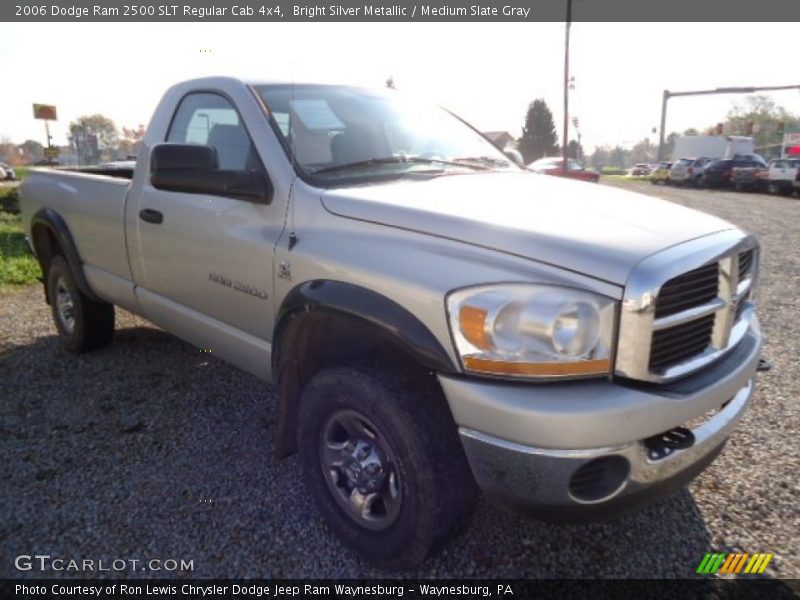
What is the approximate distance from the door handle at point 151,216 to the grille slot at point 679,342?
2.65 m

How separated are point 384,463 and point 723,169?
32898 millimetres

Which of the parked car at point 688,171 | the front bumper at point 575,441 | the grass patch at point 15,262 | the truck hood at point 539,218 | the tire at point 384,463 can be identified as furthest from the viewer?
the parked car at point 688,171

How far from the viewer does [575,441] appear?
1818mm

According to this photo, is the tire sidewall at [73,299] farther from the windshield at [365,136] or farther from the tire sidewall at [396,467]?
the tire sidewall at [396,467]

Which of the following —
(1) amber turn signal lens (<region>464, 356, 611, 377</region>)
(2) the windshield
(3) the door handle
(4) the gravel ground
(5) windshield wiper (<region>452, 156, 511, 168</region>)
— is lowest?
(4) the gravel ground

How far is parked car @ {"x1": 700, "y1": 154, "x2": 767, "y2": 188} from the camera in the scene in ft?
98.0

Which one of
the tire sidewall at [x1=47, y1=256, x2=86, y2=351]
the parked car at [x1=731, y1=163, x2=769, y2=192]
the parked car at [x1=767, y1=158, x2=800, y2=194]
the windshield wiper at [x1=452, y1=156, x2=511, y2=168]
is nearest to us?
the windshield wiper at [x1=452, y1=156, x2=511, y2=168]

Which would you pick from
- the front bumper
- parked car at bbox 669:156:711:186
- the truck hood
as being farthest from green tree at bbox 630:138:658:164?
the front bumper

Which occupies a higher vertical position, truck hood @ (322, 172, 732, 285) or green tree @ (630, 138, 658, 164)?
truck hood @ (322, 172, 732, 285)

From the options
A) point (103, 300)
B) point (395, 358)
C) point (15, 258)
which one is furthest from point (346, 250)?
point (15, 258)

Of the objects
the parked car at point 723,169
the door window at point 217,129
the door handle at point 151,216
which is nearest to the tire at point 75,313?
the door handle at point 151,216

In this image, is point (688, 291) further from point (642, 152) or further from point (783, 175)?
point (642, 152)

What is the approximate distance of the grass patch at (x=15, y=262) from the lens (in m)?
7.90

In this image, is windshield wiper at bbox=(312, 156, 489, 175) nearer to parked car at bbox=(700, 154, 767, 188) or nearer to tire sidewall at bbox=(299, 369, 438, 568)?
tire sidewall at bbox=(299, 369, 438, 568)
